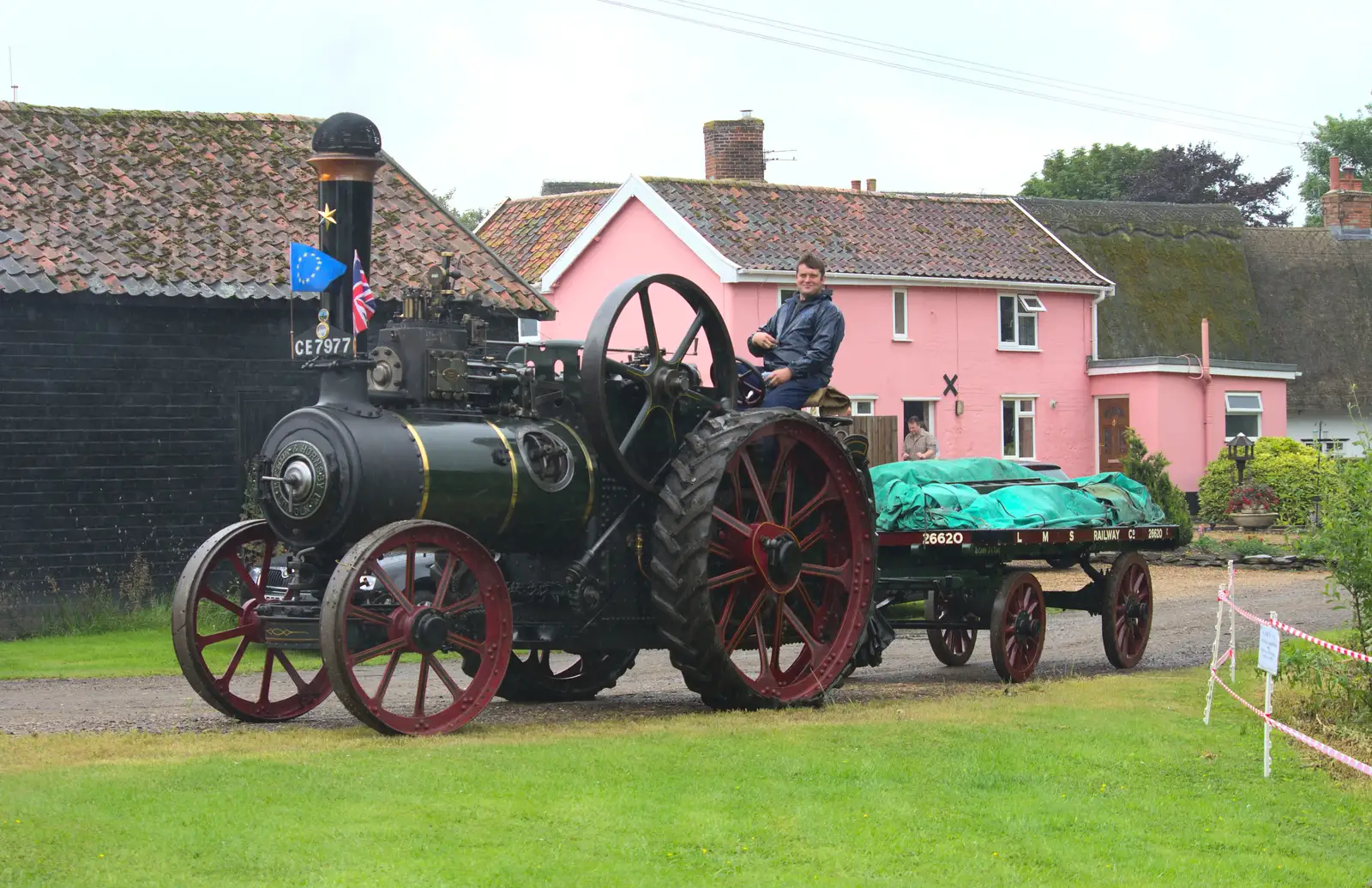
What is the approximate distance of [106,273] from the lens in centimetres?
1997

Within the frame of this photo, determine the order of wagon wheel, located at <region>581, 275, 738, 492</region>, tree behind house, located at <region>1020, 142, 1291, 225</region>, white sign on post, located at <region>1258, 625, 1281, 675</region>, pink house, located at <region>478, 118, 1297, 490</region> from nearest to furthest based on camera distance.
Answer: white sign on post, located at <region>1258, 625, 1281, 675</region> → wagon wheel, located at <region>581, 275, 738, 492</region> → pink house, located at <region>478, 118, 1297, 490</region> → tree behind house, located at <region>1020, 142, 1291, 225</region>

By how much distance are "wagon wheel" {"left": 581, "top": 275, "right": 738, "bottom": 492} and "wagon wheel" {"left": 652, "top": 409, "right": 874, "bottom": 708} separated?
0.23 meters

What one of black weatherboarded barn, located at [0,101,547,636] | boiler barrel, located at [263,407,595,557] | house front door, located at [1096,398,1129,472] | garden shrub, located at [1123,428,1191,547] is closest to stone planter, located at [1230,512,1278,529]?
garden shrub, located at [1123,428,1191,547]

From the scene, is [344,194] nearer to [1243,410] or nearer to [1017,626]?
[1017,626]

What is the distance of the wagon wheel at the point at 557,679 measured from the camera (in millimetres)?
13109

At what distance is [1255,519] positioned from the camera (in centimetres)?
3750

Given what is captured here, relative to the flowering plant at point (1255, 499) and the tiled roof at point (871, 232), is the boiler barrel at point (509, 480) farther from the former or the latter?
the flowering plant at point (1255, 499)

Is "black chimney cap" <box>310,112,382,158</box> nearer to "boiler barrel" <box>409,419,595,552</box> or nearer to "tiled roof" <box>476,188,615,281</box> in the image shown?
"boiler barrel" <box>409,419,595,552</box>

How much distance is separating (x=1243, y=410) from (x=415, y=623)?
1489 inches

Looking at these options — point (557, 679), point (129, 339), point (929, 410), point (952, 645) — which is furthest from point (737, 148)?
point (557, 679)

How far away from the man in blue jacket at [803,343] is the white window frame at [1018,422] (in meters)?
28.4

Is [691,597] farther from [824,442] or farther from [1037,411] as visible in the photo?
[1037,411]

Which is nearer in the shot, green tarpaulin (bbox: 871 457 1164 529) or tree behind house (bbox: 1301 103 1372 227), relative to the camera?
green tarpaulin (bbox: 871 457 1164 529)

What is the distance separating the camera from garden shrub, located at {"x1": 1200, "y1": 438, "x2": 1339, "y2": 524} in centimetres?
3844
